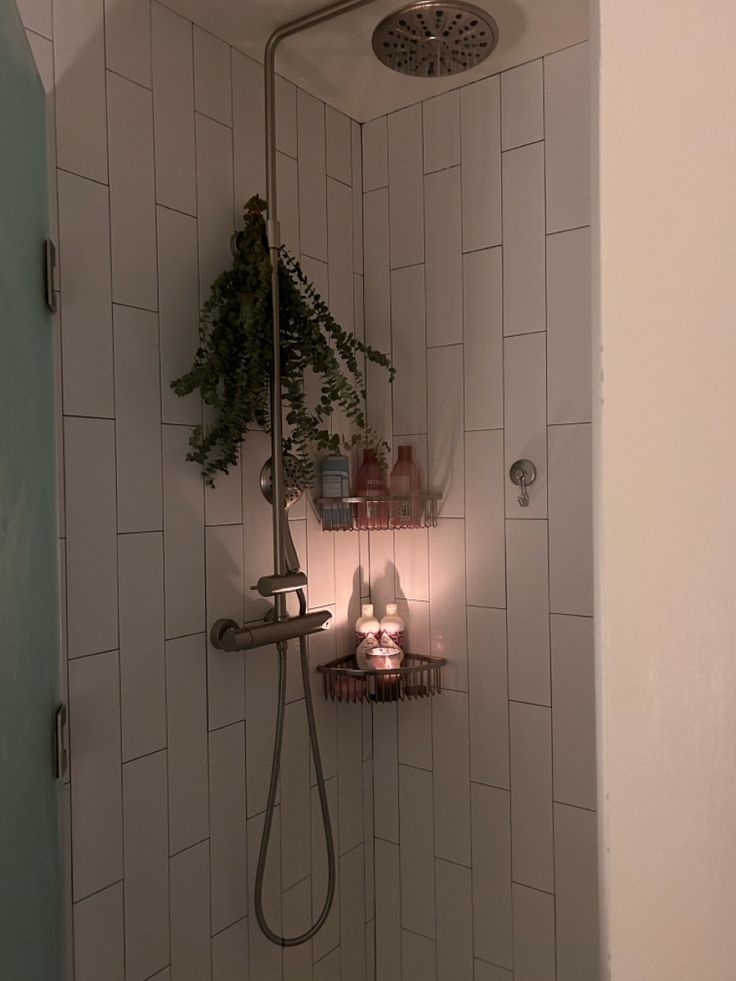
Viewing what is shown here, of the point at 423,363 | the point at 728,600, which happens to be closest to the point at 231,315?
the point at 423,363

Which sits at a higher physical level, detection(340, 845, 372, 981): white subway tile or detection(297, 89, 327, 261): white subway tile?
detection(297, 89, 327, 261): white subway tile

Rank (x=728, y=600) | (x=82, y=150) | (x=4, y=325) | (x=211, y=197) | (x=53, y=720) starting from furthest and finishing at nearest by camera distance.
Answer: (x=211, y=197)
(x=82, y=150)
(x=53, y=720)
(x=4, y=325)
(x=728, y=600)

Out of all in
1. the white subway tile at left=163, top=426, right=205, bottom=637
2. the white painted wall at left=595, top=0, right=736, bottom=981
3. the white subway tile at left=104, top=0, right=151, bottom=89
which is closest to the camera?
the white painted wall at left=595, top=0, right=736, bottom=981

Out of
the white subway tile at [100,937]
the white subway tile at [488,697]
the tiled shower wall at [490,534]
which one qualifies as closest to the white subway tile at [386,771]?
the tiled shower wall at [490,534]

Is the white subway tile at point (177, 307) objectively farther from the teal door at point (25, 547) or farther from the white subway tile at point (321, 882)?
the white subway tile at point (321, 882)

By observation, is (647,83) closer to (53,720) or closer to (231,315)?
(53,720)

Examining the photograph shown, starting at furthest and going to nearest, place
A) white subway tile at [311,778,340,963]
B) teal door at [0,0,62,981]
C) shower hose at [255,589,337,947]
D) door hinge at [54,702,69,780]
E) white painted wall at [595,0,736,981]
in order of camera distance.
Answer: white subway tile at [311,778,340,963] → shower hose at [255,589,337,947] → door hinge at [54,702,69,780] → teal door at [0,0,62,981] → white painted wall at [595,0,736,981]

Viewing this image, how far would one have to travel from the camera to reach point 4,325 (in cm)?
89

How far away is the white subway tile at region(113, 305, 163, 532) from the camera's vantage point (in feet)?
4.33

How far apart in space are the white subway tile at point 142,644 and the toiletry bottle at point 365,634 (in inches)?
19.8

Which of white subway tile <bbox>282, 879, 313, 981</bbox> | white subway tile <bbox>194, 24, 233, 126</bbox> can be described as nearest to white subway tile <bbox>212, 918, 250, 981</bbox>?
white subway tile <bbox>282, 879, 313, 981</bbox>

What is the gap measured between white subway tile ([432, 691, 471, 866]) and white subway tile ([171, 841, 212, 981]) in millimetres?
562

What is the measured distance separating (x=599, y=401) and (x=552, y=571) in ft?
4.53

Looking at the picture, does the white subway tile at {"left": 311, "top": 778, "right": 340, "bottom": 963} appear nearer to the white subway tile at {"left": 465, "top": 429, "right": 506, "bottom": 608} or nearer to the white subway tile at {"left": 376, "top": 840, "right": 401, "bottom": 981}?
the white subway tile at {"left": 376, "top": 840, "right": 401, "bottom": 981}
